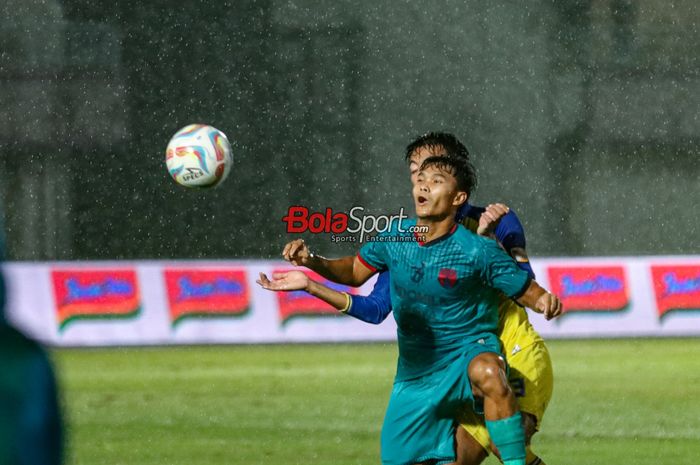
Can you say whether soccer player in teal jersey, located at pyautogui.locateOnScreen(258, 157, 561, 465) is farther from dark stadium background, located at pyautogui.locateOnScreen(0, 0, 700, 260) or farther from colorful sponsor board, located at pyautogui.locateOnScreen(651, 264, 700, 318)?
dark stadium background, located at pyautogui.locateOnScreen(0, 0, 700, 260)

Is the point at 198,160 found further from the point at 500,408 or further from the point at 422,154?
the point at 500,408

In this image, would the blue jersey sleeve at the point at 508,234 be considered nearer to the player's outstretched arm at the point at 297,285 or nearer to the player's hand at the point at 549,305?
the player's hand at the point at 549,305

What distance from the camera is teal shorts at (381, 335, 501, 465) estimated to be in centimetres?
374

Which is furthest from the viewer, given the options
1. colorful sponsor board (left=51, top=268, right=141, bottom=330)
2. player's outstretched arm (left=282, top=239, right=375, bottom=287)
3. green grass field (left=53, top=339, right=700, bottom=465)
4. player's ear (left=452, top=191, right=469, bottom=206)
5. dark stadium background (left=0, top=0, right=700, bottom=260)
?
dark stadium background (left=0, top=0, right=700, bottom=260)

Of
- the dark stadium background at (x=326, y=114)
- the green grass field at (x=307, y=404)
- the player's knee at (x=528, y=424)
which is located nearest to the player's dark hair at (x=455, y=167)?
the player's knee at (x=528, y=424)

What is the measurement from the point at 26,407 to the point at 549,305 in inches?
111

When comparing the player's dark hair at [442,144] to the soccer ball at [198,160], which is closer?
the player's dark hair at [442,144]

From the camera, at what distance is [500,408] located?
354cm

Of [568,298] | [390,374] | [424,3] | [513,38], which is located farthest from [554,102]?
[390,374]

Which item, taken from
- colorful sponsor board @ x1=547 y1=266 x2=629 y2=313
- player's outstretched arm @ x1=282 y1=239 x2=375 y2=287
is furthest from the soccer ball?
colorful sponsor board @ x1=547 y1=266 x2=629 y2=313

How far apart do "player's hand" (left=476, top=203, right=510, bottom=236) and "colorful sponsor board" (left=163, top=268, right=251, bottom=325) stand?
5.70 meters

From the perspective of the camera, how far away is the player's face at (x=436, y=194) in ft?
12.2

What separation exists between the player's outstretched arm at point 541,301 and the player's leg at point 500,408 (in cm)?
20

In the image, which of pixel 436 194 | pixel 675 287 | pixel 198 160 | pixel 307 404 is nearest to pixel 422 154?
pixel 436 194
